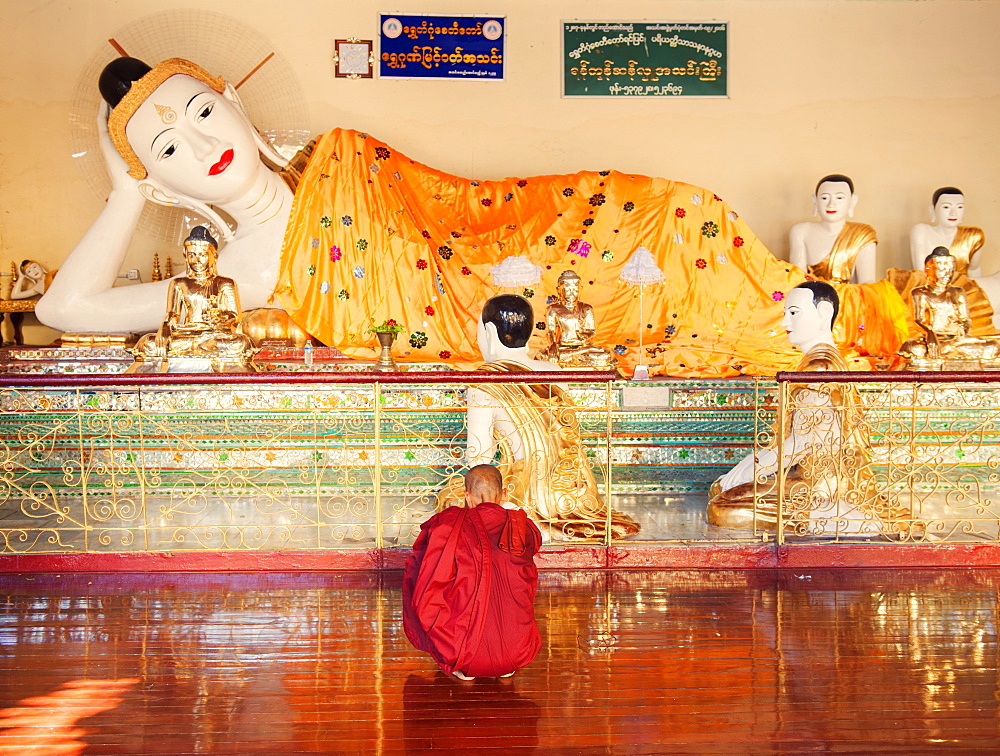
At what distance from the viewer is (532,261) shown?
5.77 metres

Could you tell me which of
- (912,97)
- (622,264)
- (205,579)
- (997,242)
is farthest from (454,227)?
(997,242)

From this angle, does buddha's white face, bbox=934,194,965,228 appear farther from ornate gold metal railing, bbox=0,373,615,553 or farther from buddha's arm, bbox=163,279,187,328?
buddha's arm, bbox=163,279,187,328

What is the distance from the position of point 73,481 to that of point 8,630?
1.85m

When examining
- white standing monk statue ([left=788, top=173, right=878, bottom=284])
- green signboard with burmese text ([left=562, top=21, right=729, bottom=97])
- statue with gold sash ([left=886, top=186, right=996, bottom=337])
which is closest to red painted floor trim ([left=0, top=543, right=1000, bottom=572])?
white standing monk statue ([left=788, top=173, right=878, bottom=284])

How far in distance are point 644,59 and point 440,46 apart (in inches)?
58.9

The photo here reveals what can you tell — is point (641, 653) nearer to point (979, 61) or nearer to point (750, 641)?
point (750, 641)

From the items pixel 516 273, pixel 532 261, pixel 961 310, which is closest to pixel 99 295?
pixel 516 273

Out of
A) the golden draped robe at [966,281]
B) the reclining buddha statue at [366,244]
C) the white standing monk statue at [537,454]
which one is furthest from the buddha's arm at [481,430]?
the golden draped robe at [966,281]

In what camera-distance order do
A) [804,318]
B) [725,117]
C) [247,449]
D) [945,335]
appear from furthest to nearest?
[725,117], [945,335], [247,449], [804,318]

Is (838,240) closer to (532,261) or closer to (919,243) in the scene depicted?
(919,243)

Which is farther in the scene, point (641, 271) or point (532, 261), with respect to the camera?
point (532, 261)

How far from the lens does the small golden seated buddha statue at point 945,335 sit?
4.90 meters

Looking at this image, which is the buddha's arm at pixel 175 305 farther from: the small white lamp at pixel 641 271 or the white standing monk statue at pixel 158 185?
the small white lamp at pixel 641 271

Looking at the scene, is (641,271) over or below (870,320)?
over
